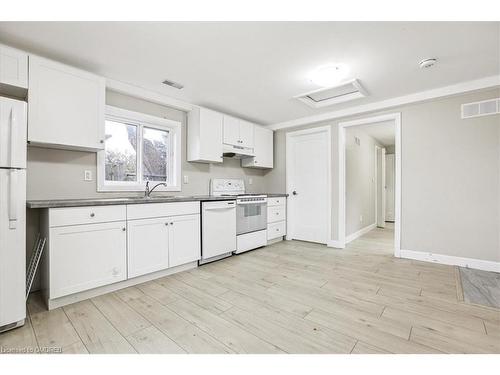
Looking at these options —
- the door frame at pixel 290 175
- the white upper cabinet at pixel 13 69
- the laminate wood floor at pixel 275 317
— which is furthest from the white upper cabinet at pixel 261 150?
the white upper cabinet at pixel 13 69

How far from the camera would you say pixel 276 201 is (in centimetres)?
436

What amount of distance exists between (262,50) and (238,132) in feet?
6.25

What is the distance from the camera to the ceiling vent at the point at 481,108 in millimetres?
2813

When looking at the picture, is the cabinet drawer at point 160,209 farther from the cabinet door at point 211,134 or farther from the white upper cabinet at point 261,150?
the white upper cabinet at point 261,150

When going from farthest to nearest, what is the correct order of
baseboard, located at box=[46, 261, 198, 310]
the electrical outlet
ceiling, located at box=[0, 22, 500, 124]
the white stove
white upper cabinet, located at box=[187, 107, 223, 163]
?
1. the white stove
2. white upper cabinet, located at box=[187, 107, 223, 163]
3. the electrical outlet
4. baseboard, located at box=[46, 261, 198, 310]
5. ceiling, located at box=[0, 22, 500, 124]

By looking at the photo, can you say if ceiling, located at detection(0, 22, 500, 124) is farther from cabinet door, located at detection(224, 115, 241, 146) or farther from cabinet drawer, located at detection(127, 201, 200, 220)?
cabinet drawer, located at detection(127, 201, 200, 220)

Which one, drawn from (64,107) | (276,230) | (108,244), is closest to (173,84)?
(64,107)

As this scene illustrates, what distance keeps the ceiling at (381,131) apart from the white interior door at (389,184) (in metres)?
0.66

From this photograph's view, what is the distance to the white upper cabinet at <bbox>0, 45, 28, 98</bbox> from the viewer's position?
192 cm

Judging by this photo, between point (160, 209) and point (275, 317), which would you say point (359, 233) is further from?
point (160, 209)

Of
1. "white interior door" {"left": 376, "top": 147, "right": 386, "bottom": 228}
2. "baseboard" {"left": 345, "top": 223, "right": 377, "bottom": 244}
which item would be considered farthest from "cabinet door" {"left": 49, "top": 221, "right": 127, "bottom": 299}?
"white interior door" {"left": 376, "top": 147, "right": 386, "bottom": 228}

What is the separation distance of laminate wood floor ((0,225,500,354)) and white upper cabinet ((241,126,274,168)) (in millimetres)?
2159

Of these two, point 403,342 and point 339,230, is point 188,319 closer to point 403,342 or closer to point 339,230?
point 403,342

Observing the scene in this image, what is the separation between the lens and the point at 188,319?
5.88ft
